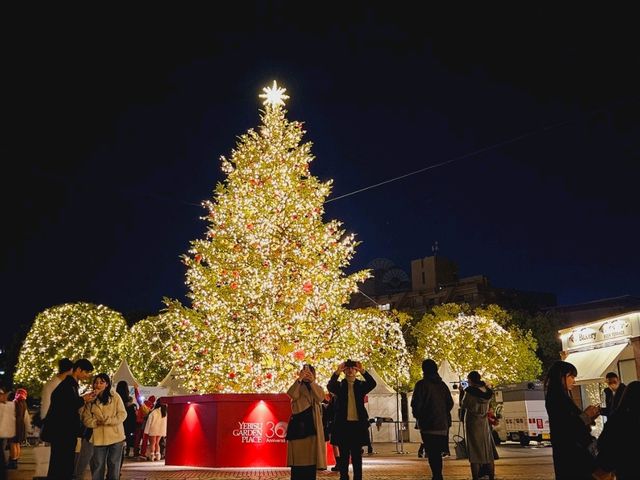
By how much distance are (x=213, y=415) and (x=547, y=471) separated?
22.3 feet

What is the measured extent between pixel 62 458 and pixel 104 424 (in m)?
0.65

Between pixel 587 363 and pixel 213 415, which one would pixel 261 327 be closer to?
pixel 213 415

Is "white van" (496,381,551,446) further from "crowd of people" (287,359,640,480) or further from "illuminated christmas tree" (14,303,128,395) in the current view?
"illuminated christmas tree" (14,303,128,395)

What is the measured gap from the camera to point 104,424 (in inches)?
359

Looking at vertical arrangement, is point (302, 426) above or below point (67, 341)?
below

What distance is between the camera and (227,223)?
19.2 m

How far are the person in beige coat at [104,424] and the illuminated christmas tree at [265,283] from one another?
333 inches

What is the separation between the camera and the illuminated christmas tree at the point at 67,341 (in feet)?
141

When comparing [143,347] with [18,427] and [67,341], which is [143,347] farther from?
[18,427]

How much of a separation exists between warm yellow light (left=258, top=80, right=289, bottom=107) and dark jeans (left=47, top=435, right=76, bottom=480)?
1410cm

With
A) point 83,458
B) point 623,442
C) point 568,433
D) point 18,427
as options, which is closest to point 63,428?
point 83,458

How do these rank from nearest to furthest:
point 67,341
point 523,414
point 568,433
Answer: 1. point 568,433
2. point 523,414
3. point 67,341

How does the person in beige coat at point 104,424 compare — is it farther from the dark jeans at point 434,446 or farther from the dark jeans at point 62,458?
the dark jeans at point 434,446

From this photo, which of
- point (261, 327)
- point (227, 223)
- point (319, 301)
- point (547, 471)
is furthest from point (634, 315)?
point (227, 223)
